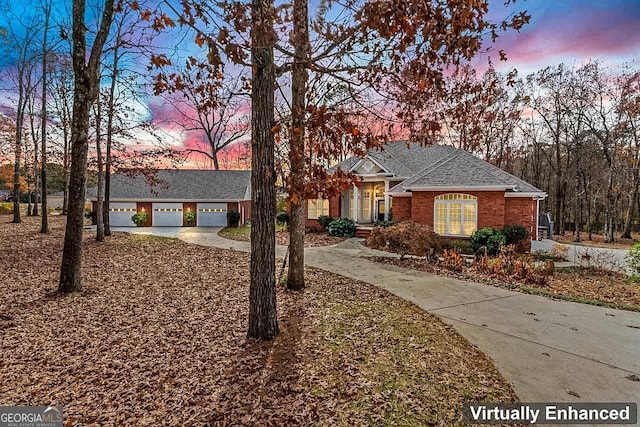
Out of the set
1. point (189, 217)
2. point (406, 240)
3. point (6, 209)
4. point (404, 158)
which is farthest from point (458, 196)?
point (6, 209)

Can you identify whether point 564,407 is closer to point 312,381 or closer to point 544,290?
point 312,381

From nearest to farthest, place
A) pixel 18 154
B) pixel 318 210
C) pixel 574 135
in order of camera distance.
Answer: pixel 18 154 < pixel 318 210 < pixel 574 135

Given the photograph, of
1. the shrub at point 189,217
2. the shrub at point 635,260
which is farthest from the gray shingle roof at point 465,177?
the shrub at point 189,217

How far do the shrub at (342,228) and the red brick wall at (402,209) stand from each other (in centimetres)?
255

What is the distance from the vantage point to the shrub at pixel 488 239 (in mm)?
13781

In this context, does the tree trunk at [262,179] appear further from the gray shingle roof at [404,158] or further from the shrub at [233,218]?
the shrub at [233,218]

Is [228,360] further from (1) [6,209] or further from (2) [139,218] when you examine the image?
(1) [6,209]

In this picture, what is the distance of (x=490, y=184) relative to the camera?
48.8 feet

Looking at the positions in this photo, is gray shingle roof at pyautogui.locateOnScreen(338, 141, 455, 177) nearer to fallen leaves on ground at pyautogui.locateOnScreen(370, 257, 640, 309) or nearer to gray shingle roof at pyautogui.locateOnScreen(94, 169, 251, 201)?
fallen leaves on ground at pyautogui.locateOnScreen(370, 257, 640, 309)

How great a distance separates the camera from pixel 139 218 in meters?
27.0

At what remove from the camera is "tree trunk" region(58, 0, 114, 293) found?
22.9ft

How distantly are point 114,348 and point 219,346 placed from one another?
1.48 m

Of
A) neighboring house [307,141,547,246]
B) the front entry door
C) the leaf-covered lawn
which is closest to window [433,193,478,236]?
neighboring house [307,141,547,246]

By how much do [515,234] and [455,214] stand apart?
2.63m
